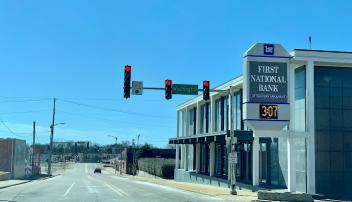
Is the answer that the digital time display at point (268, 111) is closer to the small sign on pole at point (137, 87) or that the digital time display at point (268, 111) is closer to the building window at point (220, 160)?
the small sign on pole at point (137, 87)

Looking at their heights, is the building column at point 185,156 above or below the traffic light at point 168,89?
below

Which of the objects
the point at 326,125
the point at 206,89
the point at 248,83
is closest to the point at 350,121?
the point at 326,125

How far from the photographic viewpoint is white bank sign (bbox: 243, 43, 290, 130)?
31.5 m

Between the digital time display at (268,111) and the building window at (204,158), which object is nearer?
the digital time display at (268,111)

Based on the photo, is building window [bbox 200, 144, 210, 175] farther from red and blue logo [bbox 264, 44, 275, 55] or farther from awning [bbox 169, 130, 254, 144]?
red and blue logo [bbox 264, 44, 275, 55]

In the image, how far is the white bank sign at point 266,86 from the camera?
1240 inches

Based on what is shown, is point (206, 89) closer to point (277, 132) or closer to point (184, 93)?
point (184, 93)

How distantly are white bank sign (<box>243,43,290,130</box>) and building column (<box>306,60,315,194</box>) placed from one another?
1.37 meters

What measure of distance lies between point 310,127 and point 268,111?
2783mm

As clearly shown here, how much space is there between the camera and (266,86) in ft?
104

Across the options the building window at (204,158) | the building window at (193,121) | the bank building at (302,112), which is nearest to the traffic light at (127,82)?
the bank building at (302,112)

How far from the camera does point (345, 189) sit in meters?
33.0

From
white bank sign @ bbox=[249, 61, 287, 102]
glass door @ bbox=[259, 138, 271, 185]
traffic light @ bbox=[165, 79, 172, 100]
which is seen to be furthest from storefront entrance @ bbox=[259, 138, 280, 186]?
traffic light @ bbox=[165, 79, 172, 100]

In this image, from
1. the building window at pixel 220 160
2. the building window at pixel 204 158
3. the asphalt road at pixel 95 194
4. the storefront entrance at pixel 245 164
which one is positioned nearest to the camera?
the asphalt road at pixel 95 194
